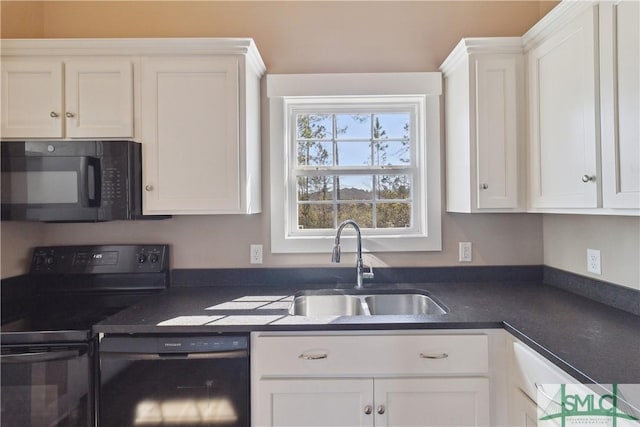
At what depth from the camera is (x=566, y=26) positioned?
4.91ft

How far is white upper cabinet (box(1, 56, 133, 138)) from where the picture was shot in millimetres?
1753

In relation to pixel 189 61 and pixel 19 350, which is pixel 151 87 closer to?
pixel 189 61

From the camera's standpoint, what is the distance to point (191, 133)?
1757 mm

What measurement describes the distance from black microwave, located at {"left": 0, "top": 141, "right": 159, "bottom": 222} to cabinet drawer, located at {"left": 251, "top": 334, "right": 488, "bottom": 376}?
1016 mm

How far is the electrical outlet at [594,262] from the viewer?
5.49 feet

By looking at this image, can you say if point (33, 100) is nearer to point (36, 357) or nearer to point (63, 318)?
point (63, 318)

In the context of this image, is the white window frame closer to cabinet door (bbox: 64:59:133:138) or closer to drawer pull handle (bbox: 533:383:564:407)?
cabinet door (bbox: 64:59:133:138)

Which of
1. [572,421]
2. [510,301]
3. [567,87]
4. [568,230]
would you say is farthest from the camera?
[568,230]

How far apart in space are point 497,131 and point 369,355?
1291 mm

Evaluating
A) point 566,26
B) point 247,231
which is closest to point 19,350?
point 247,231

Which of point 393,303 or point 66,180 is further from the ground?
point 66,180

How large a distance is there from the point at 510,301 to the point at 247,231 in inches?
58.3

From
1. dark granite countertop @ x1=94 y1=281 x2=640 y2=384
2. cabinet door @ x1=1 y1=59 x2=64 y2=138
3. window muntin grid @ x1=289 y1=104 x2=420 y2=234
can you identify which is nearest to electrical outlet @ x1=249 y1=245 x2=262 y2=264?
dark granite countertop @ x1=94 y1=281 x2=640 y2=384
